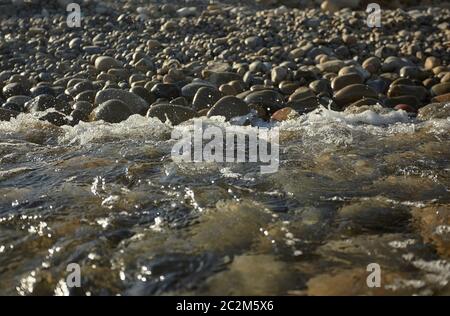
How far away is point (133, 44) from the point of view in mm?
7941

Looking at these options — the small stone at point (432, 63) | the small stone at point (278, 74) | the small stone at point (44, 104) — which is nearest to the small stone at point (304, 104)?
the small stone at point (278, 74)

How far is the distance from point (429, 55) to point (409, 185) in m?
4.34

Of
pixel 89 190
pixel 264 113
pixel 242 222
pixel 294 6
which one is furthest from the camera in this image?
pixel 294 6

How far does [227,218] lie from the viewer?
9.34 ft

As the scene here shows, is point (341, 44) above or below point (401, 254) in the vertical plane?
above

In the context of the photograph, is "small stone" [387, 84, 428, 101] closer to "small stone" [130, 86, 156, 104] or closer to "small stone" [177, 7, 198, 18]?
"small stone" [130, 86, 156, 104]

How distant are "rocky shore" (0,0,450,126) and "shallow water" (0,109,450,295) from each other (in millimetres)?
1190

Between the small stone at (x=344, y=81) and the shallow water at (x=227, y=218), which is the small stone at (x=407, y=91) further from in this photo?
the shallow water at (x=227, y=218)

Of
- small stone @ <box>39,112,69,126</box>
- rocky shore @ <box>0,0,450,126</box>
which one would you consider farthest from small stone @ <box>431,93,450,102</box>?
small stone @ <box>39,112,69,126</box>

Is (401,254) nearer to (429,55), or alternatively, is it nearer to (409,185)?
(409,185)

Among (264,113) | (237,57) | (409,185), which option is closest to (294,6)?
(237,57)

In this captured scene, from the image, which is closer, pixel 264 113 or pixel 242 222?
pixel 242 222

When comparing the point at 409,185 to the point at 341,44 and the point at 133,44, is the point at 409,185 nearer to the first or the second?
the point at 341,44
